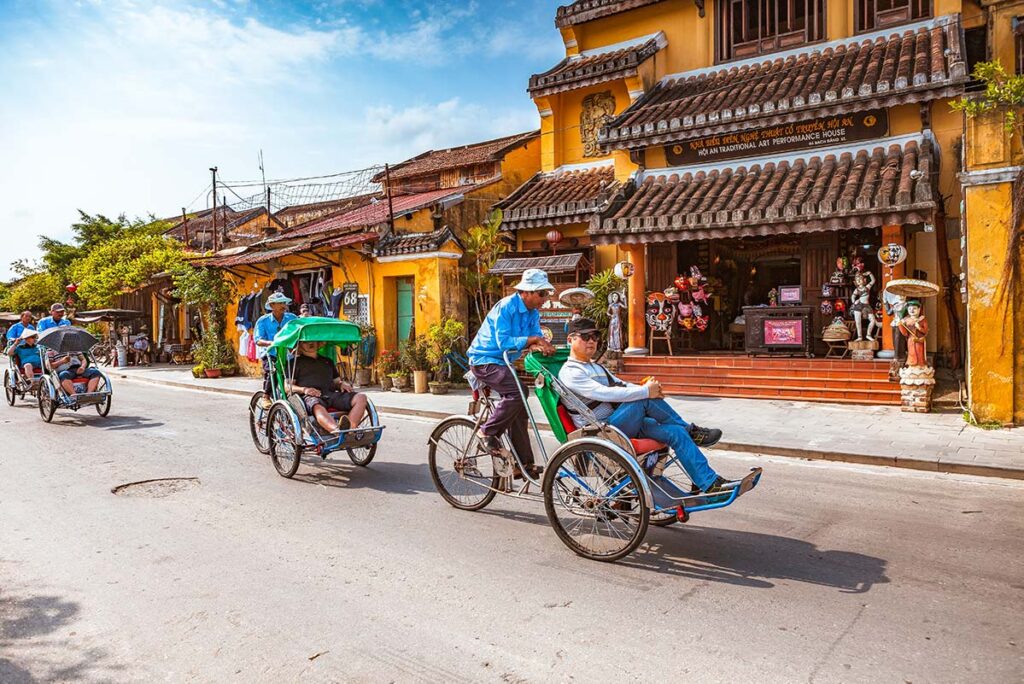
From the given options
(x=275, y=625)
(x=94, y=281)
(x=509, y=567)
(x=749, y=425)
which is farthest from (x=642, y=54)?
(x=94, y=281)

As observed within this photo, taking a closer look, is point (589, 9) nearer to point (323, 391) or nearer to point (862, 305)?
point (862, 305)

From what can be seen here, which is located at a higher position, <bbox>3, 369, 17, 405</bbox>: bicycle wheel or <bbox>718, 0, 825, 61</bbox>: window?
<bbox>718, 0, 825, 61</bbox>: window

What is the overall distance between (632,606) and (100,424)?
10.1 metres

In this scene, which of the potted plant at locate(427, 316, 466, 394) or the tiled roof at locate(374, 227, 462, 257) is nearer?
the potted plant at locate(427, 316, 466, 394)

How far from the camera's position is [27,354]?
13.2 meters

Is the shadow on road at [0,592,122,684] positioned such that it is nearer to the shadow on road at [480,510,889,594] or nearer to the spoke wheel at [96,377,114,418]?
the shadow on road at [480,510,889,594]

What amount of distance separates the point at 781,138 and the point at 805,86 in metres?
1.01

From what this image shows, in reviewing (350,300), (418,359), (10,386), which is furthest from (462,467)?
(350,300)

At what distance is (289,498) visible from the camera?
21.1ft

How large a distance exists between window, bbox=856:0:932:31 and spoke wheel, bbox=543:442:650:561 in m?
13.8

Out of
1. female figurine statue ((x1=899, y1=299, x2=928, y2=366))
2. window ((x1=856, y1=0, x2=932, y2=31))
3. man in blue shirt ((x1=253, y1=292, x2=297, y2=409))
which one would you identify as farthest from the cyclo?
window ((x1=856, y1=0, x2=932, y2=31))

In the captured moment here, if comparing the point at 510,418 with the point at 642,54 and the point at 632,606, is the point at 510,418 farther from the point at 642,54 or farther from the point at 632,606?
the point at 642,54

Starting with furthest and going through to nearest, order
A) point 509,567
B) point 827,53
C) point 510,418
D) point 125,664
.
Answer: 1. point 827,53
2. point 510,418
3. point 509,567
4. point 125,664

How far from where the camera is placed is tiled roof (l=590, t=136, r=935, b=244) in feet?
37.1
